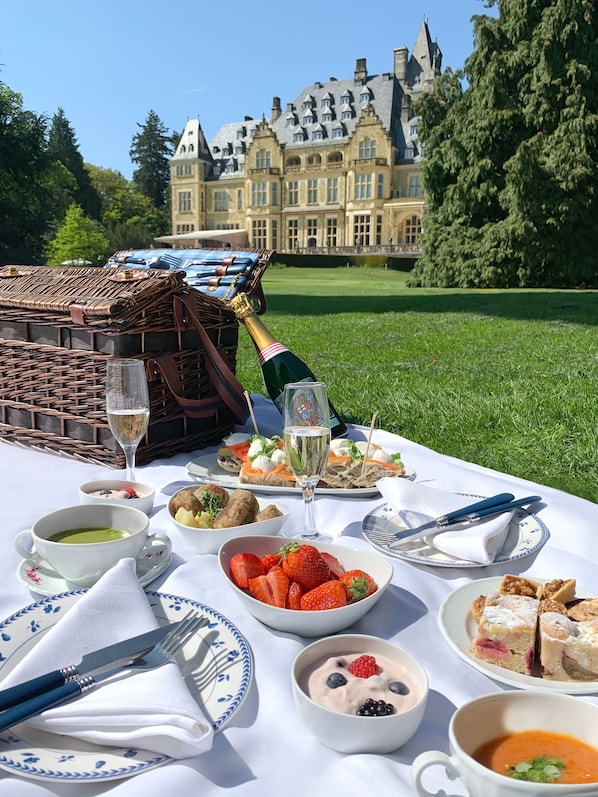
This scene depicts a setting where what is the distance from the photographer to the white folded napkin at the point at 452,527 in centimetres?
147

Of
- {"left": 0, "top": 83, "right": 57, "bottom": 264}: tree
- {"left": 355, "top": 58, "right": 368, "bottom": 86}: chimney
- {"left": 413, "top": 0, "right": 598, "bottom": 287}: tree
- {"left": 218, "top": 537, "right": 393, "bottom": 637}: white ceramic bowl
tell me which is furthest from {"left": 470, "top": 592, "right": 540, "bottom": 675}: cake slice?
{"left": 355, "top": 58, "right": 368, "bottom": 86}: chimney

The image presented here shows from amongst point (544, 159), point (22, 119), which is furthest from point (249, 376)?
point (22, 119)

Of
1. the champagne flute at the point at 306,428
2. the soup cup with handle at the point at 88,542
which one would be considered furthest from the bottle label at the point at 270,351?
the soup cup with handle at the point at 88,542

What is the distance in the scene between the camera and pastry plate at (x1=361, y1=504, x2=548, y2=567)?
4.90ft

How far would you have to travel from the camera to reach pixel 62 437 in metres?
2.49

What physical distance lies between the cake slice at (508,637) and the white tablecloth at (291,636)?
0.05 metres

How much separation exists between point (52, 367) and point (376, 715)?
77.5 inches

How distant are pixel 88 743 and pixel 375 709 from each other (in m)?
0.40

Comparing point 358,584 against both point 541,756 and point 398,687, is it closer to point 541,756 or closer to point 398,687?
point 398,687

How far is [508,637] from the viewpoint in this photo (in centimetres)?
108

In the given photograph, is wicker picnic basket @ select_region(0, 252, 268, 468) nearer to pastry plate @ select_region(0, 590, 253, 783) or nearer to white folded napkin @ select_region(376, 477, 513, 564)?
white folded napkin @ select_region(376, 477, 513, 564)

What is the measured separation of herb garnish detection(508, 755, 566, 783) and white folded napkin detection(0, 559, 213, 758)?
396 mm

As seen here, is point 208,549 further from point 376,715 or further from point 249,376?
point 249,376

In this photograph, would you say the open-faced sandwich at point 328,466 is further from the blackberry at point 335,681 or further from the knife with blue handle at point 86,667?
the blackberry at point 335,681
